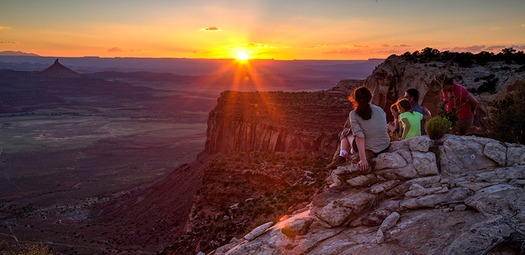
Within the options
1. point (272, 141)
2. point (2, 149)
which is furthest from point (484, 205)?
point (2, 149)

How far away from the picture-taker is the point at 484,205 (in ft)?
22.1

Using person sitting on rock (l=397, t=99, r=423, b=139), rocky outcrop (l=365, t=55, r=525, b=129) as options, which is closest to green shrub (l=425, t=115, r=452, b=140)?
person sitting on rock (l=397, t=99, r=423, b=139)

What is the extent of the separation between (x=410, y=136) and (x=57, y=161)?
72.1 metres

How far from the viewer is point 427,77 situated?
→ 82.1ft

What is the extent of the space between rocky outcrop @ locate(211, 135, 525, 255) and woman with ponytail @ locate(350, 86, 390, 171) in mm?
283

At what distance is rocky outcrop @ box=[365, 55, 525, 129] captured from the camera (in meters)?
23.1

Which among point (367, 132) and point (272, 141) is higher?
point (367, 132)

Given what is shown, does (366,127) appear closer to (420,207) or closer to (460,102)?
(420,207)

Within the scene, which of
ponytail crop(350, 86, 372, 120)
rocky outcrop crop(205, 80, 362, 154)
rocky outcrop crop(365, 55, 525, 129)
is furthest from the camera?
rocky outcrop crop(205, 80, 362, 154)

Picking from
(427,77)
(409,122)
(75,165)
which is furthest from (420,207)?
(75,165)

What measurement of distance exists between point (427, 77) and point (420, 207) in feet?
63.1

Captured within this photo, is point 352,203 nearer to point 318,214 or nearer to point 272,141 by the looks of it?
point 318,214

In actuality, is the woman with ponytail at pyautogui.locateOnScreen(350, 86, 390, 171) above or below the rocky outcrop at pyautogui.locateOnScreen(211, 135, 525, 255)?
above

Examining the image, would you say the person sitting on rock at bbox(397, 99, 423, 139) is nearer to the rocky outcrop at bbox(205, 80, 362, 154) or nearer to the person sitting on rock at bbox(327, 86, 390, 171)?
the person sitting on rock at bbox(327, 86, 390, 171)
